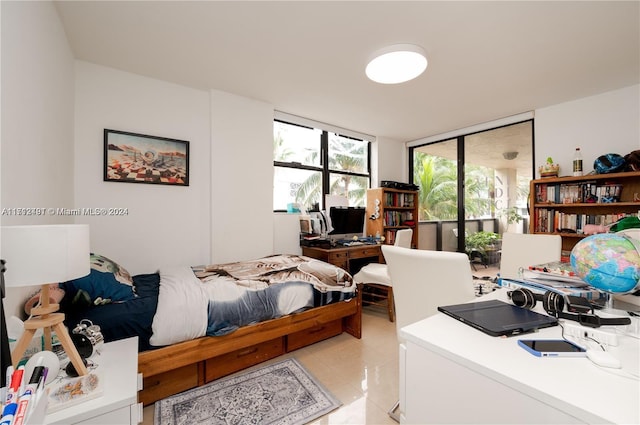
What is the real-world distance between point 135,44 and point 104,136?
35.6 inches

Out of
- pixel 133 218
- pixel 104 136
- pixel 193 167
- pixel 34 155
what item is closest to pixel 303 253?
pixel 193 167

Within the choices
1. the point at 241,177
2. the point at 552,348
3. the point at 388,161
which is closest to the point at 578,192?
the point at 388,161

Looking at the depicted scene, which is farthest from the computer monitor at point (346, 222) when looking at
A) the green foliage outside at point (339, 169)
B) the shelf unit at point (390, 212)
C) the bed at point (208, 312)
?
the bed at point (208, 312)

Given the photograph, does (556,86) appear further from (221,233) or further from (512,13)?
(221,233)

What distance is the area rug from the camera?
1.57 meters

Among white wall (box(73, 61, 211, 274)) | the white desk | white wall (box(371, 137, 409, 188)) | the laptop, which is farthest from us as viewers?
white wall (box(371, 137, 409, 188))

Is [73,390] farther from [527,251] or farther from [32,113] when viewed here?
[527,251]

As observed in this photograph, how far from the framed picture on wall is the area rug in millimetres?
2031

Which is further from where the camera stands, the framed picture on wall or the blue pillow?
the framed picture on wall

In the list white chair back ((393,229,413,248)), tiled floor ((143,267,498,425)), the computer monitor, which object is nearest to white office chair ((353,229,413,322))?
white chair back ((393,229,413,248))

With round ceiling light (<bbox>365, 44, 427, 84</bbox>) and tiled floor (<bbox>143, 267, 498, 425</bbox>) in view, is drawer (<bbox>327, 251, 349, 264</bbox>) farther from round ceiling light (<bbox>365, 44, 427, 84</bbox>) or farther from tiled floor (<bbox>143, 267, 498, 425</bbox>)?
round ceiling light (<bbox>365, 44, 427, 84</bbox>)

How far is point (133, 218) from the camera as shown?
2.68m

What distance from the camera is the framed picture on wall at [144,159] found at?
2562 millimetres

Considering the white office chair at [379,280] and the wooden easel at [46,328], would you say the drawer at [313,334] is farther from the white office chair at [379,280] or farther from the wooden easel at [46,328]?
the wooden easel at [46,328]
